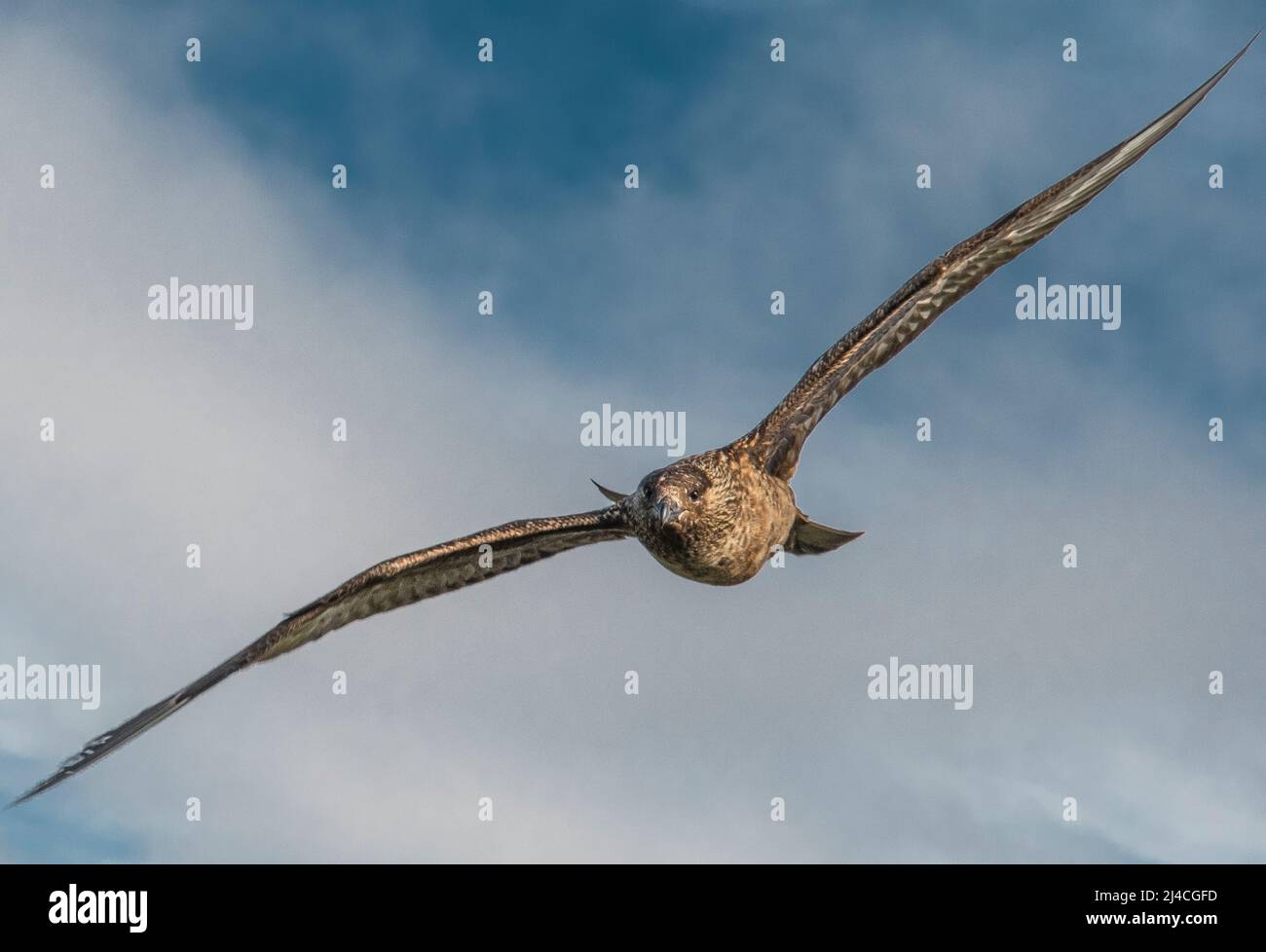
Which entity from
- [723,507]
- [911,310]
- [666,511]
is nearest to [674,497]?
[666,511]

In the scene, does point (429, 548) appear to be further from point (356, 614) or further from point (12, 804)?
point (12, 804)

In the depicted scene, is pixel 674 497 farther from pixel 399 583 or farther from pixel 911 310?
pixel 399 583

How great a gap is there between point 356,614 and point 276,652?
78 centimetres

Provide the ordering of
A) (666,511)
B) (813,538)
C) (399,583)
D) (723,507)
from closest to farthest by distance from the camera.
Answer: (666,511), (723,507), (399,583), (813,538)

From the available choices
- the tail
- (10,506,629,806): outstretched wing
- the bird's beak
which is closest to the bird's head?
the bird's beak

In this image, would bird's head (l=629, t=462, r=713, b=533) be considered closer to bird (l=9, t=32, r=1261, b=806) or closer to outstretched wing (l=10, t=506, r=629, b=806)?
bird (l=9, t=32, r=1261, b=806)

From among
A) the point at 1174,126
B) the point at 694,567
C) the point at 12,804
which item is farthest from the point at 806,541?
the point at 12,804

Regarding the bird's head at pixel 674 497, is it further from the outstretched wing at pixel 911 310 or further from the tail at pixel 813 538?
the tail at pixel 813 538

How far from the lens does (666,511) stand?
8.30 meters

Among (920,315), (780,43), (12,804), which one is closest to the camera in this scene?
(12,804)

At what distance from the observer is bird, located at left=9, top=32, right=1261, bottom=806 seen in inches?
338

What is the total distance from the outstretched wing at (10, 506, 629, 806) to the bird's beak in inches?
40.0

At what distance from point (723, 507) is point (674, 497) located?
1.58 feet

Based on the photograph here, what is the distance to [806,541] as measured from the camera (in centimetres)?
1086
